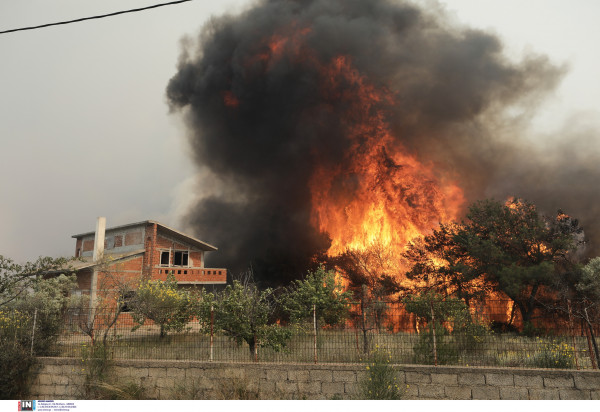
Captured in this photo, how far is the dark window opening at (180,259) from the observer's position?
35.2 metres

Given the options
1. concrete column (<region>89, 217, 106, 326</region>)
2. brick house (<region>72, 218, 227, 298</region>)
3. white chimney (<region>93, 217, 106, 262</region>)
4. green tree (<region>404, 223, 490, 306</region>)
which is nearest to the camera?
green tree (<region>404, 223, 490, 306</region>)

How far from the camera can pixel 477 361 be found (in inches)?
407

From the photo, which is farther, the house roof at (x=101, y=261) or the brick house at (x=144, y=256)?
the brick house at (x=144, y=256)

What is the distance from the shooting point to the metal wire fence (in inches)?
383

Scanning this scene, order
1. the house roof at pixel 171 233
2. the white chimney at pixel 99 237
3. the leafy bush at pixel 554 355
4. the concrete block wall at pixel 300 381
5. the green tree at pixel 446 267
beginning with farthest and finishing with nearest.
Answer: the house roof at pixel 171 233
the white chimney at pixel 99 237
the green tree at pixel 446 267
the leafy bush at pixel 554 355
the concrete block wall at pixel 300 381

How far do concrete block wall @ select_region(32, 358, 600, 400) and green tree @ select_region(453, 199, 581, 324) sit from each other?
43.9 feet

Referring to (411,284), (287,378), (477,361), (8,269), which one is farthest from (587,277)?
(8,269)

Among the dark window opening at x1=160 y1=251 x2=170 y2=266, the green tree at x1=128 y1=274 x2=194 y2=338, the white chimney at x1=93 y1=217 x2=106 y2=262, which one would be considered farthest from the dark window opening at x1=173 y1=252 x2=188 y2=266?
the green tree at x1=128 y1=274 x2=194 y2=338

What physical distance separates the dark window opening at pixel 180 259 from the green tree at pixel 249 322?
2325cm

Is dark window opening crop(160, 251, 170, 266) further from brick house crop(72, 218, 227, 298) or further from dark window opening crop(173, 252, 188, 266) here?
dark window opening crop(173, 252, 188, 266)

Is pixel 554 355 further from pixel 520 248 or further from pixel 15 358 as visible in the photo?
pixel 520 248
